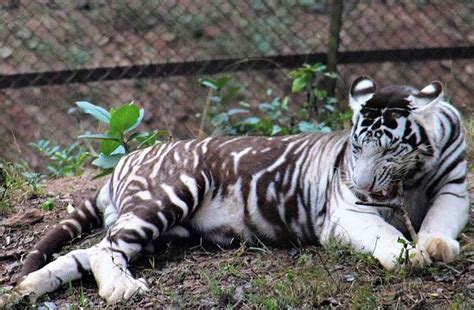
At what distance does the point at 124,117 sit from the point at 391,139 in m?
2.03

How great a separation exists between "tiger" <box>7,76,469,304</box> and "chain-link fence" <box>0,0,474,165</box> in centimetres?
324

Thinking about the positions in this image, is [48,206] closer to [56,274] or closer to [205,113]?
[56,274]

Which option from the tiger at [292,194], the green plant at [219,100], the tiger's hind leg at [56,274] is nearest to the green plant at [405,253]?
the tiger at [292,194]

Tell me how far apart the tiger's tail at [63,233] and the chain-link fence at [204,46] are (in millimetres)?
3202

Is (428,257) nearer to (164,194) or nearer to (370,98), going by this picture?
(370,98)

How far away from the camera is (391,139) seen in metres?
4.70

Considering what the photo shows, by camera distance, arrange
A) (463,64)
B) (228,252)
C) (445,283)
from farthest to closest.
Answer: (463,64)
(228,252)
(445,283)

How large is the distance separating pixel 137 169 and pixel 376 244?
166 cm

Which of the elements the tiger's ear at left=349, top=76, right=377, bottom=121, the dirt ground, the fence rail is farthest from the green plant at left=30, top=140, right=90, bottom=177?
the tiger's ear at left=349, top=76, right=377, bottom=121

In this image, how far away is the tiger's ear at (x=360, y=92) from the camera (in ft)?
16.4

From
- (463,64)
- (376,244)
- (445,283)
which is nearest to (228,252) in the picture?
(376,244)

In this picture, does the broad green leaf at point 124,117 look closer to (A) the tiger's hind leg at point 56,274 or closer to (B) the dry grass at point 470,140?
(A) the tiger's hind leg at point 56,274

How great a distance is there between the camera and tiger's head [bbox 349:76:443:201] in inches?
185

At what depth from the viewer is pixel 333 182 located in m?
5.28
